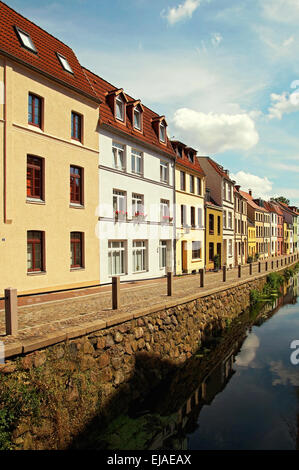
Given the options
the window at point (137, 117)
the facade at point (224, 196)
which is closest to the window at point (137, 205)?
the window at point (137, 117)

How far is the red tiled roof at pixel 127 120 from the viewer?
58.9ft

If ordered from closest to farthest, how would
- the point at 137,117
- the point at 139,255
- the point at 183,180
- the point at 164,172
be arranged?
the point at 139,255
the point at 137,117
the point at 164,172
the point at 183,180

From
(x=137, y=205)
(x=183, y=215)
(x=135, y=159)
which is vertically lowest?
(x=183, y=215)

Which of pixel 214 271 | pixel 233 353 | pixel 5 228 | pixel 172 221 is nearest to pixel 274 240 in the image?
pixel 214 271

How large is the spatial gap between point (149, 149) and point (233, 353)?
14.0 meters

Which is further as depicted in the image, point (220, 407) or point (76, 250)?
point (76, 250)

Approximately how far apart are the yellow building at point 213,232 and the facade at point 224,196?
34.5 inches

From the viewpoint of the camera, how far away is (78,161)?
15.6m

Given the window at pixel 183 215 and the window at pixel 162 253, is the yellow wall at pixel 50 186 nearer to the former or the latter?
the window at pixel 162 253

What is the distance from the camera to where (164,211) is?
23.5 metres

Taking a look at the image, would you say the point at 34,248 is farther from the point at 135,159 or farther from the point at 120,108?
the point at 120,108

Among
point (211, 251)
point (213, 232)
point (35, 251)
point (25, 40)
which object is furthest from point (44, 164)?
point (211, 251)

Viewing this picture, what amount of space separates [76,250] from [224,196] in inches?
864
